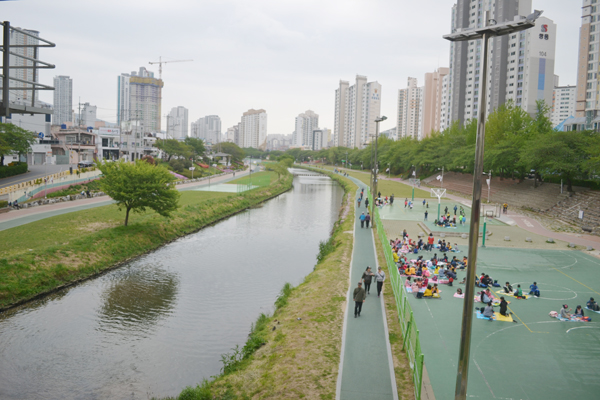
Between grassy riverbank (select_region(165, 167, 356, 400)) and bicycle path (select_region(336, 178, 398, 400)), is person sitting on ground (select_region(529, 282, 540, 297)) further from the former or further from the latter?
grassy riverbank (select_region(165, 167, 356, 400))

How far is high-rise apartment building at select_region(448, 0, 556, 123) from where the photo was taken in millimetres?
104875

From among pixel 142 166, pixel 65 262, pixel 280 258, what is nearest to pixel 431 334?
pixel 280 258

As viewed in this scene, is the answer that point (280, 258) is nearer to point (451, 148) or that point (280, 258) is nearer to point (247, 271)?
point (247, 271)

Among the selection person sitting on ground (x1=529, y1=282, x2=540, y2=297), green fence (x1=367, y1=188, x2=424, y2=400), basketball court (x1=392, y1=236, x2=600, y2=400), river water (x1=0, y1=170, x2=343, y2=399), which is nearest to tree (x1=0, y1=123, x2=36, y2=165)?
river water (x1=0, y1=170, x2=343, y2=399)

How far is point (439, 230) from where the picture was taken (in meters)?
35.0

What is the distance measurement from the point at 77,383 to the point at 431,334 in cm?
1125

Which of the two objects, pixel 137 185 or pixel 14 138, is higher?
pixel 14 138

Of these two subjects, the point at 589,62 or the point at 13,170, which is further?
the point at 589,62

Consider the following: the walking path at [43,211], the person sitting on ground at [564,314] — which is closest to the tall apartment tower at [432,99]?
the walking path at [43,211]

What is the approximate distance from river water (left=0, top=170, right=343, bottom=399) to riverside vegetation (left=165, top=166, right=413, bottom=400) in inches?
43.8

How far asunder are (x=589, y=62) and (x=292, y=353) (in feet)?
294

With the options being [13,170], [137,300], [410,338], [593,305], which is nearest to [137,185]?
[137,300]

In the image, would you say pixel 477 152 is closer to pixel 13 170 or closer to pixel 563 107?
Answer: pixel 13 170

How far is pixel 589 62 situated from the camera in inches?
3152
